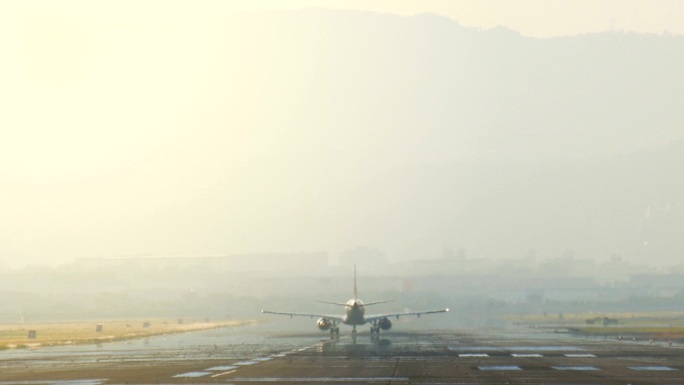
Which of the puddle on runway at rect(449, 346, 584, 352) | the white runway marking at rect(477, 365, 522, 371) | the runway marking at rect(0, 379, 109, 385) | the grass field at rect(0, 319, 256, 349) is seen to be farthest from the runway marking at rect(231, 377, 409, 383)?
the grass field at rect(0, 319, 256, 349)

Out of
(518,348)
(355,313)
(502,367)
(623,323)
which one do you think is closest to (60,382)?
(502,367)

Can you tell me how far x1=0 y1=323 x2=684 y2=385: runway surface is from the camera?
158 ft

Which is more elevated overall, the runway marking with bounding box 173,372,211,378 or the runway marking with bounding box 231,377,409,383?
the runway marking with bounding box 173,372,211,378

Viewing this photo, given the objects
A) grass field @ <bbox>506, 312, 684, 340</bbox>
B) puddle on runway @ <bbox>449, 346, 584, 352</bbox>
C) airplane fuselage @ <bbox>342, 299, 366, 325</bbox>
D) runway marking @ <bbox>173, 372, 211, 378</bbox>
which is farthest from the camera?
airplane fuselage @ <bbox>342, 299, 366, 325</bbox>

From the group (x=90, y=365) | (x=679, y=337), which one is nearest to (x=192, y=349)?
(x=90, y=365)

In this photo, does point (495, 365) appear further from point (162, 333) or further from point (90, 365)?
point (162, 333)

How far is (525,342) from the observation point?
83.3 m

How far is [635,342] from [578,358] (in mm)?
23603

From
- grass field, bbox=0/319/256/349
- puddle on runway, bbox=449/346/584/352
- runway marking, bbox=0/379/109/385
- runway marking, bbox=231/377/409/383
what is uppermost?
grass field, bbox=0/319/256/349

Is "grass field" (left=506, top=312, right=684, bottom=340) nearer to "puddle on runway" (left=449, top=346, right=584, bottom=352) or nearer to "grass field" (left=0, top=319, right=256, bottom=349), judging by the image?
"puddle on runway" (left=449, top=346, right=584, bottom=352)

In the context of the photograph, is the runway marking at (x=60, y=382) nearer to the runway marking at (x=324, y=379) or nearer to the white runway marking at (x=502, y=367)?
the runway marking at (x=324, y=379)

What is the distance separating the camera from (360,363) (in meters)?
60.2

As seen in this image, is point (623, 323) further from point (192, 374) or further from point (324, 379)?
point (324, 379)

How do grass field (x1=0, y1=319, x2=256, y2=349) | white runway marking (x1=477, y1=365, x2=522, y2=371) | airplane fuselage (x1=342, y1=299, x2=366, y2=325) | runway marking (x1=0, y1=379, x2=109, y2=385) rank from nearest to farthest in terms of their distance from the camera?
runway marking (x1=0, y1=379, x2=109, y2=385)
white runway marking (x1=477, y1=365, x2=522, y2=371)
grass field (x1=0, y1=319, x2=256, y2=349)
airplane fuselage (x1=342, y1=299, x2=366, y2=325)
